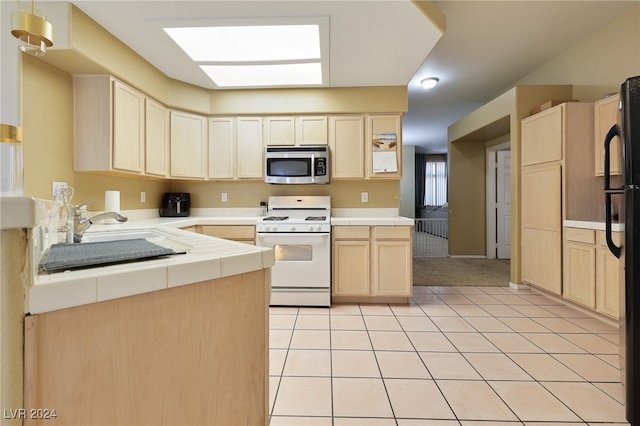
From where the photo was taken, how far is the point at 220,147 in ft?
11.6

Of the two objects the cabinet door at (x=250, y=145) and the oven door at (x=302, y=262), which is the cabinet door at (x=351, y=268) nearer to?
the oven door at (x=302, y=262)

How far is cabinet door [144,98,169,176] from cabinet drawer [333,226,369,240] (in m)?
1.95

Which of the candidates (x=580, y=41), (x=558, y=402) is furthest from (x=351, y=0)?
(x=580, y=41)

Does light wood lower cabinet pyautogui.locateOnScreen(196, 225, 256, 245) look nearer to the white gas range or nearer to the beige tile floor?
the white gas range

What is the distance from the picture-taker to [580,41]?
3.28 meters

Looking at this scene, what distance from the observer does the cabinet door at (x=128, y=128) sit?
97.9 inches

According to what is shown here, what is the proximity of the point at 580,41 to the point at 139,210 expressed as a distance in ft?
17.2

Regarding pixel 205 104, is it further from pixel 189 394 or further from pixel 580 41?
pixel 580 41

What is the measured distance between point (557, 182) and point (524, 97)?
47.2 inches

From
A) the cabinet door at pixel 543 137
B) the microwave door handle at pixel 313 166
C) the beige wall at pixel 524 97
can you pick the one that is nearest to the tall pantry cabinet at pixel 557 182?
the cabinet door at pixel 543 137

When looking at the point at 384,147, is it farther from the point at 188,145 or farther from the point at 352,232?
the point at 188,145

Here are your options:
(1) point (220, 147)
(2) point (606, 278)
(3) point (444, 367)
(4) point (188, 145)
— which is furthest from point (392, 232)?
(4) point (188, 145)

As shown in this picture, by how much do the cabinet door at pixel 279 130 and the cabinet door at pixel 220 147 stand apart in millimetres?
419

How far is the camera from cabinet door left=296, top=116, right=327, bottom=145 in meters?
3.50
